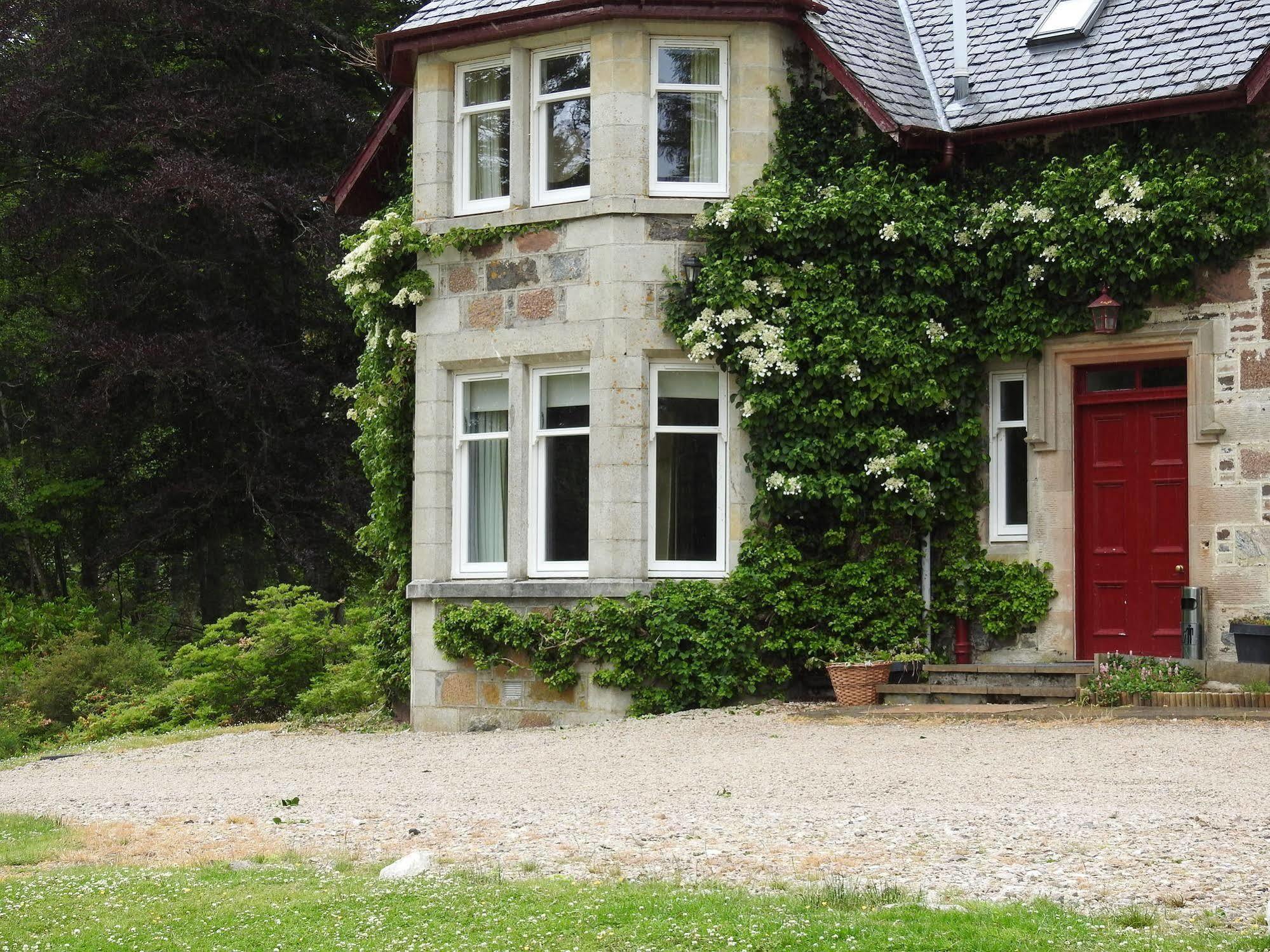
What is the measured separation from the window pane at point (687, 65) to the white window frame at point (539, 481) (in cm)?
272

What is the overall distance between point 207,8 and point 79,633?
8.55 m

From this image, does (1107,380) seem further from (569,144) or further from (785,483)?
(569,144)

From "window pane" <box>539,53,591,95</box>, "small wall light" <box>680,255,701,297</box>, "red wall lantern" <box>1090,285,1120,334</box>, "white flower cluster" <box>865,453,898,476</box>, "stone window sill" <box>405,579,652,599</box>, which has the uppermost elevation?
"window pane" <box>539,53,591,95</box>

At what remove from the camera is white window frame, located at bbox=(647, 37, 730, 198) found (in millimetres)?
15367

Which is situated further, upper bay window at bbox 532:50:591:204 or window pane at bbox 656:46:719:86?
upper bay window at bbox 532:50:591:204

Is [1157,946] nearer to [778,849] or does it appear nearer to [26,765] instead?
[778,849]

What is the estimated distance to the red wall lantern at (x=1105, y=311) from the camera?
14.4 metres

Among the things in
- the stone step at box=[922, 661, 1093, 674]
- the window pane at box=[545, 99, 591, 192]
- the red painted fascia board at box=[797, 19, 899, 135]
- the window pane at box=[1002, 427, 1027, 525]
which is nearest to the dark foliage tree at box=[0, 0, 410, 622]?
the window pane at box=[545, 99, 591, 192]

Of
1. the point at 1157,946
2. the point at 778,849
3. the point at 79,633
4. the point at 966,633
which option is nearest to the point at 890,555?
the point at 966,633

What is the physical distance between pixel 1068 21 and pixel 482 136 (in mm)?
5502

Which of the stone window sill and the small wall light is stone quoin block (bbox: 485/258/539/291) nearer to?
the small wall light

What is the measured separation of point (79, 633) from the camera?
74.2 ft

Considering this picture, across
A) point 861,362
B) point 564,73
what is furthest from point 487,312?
point 861,362

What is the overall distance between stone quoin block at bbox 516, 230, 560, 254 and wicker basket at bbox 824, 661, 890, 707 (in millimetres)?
4490
